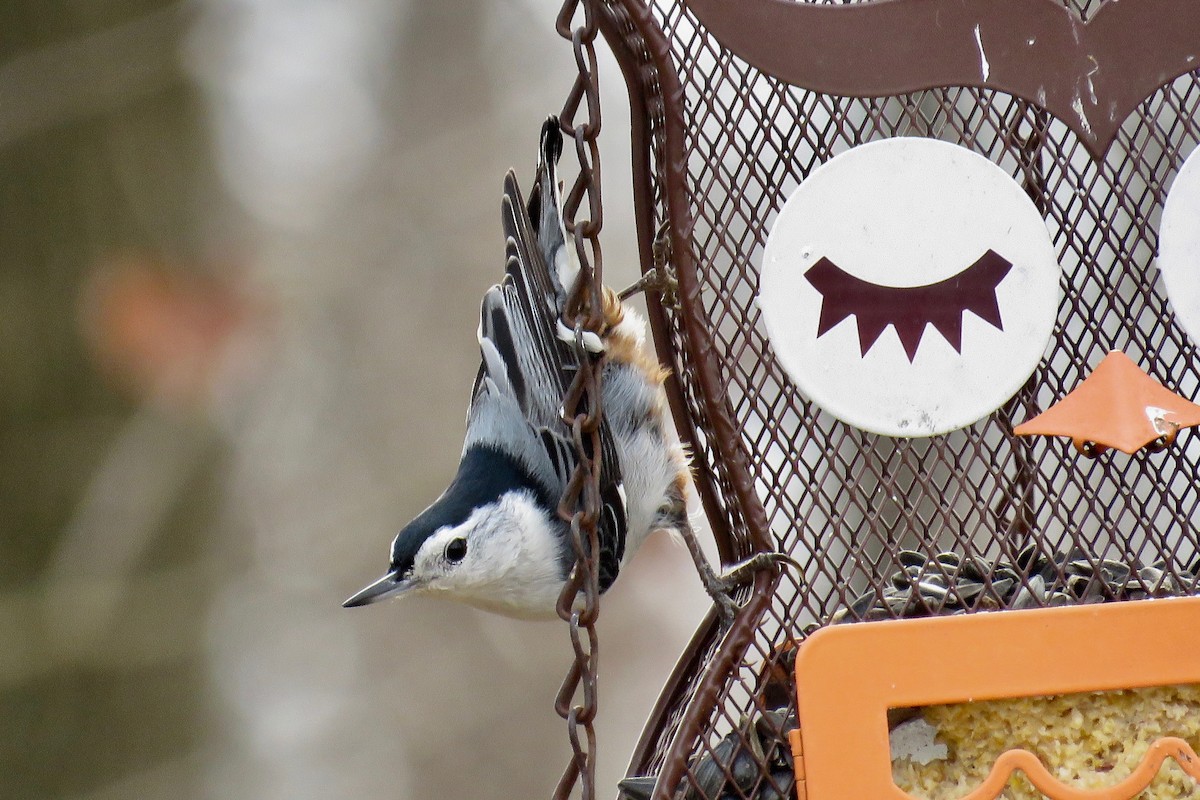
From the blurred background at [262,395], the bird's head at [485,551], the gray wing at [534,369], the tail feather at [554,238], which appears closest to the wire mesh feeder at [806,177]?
the gray wing at [534,369]

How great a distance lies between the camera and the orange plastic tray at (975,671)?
4.29 ft

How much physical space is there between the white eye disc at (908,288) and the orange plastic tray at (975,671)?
0.24 m

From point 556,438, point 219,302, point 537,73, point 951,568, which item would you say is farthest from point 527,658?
point 951,568

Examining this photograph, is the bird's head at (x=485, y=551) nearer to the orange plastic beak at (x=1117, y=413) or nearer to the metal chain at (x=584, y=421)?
the metal chain at (x=584, y=421)

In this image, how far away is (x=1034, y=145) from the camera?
61.2 inches

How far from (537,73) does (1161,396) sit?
3993 millimetres

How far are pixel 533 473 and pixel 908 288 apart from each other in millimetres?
918

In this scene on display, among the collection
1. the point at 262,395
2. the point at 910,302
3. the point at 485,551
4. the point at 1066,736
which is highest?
the point at 262,395

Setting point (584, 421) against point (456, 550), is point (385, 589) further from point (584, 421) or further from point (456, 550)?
point (584, 421)

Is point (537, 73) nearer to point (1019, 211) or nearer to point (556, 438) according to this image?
point (556, 438)

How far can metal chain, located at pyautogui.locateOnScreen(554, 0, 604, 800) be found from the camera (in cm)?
119

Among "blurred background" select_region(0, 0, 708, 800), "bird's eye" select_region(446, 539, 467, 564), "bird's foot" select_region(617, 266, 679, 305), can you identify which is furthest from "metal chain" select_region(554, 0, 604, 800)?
"blurred background" select_region(0, 0, 708, 800)

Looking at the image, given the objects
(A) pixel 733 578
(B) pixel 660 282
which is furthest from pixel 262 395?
(A) pixel 733 578

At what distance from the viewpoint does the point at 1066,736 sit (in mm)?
1363
